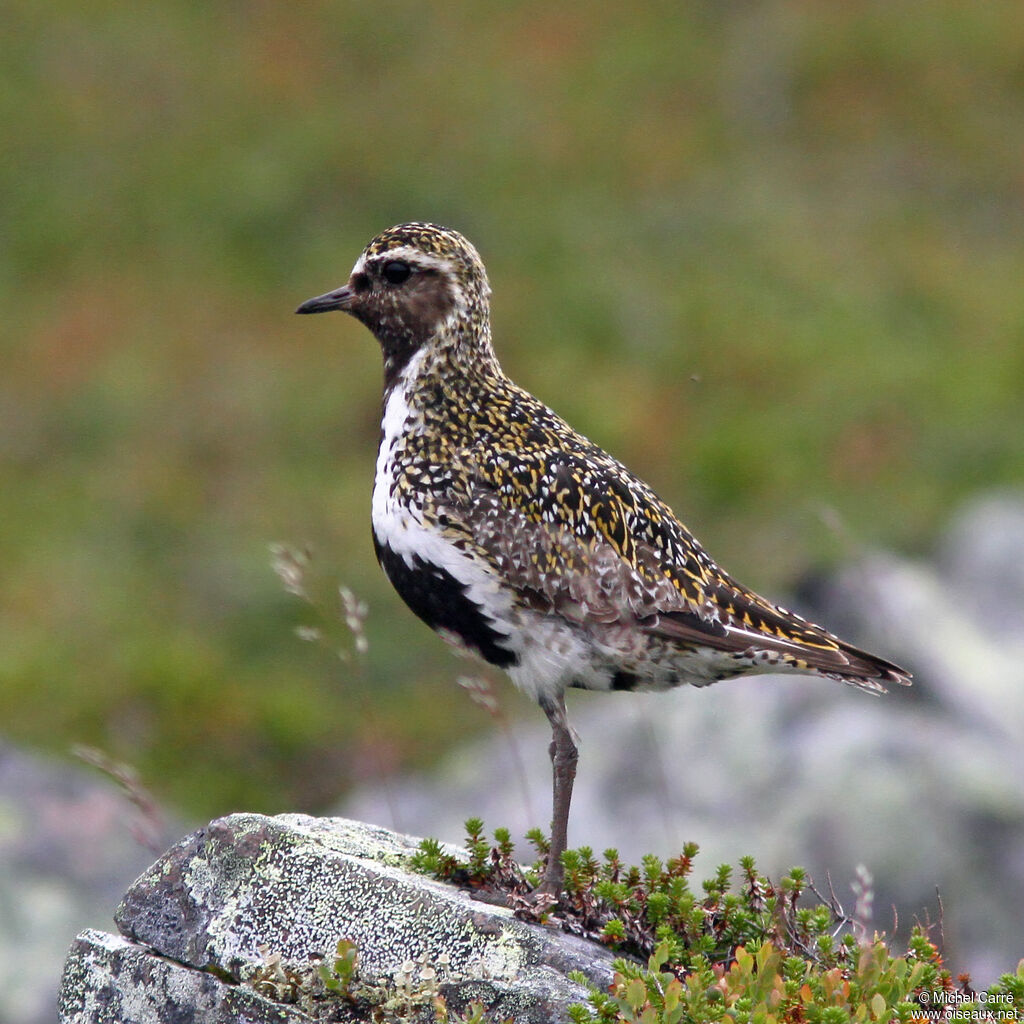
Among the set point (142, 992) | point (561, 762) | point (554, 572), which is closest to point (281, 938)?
point (142, 992)

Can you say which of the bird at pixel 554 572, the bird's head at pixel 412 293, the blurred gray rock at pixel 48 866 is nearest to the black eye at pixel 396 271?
the bird's head at pixel 412 293

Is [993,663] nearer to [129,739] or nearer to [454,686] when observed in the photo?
[454,686]

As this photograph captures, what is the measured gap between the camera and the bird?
6293mm

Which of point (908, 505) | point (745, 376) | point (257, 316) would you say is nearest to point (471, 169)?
point (257, 316)

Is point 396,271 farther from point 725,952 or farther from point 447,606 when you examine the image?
point 725,952

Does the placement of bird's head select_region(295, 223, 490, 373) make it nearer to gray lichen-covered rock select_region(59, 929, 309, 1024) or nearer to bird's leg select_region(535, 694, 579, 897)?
bird's leg select_region(535, 694, 579, 897)

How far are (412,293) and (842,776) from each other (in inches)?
185

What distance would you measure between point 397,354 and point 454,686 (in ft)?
23.2

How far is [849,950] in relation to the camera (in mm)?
5746

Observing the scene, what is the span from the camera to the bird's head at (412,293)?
696 centimetres

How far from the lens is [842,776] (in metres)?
10.0

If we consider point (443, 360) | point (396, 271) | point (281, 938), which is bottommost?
point (281, 938)

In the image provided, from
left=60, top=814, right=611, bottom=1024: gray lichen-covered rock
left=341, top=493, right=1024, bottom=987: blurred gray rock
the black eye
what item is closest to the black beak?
the black eye

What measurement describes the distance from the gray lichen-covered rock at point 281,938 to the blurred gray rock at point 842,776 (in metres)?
2.83
